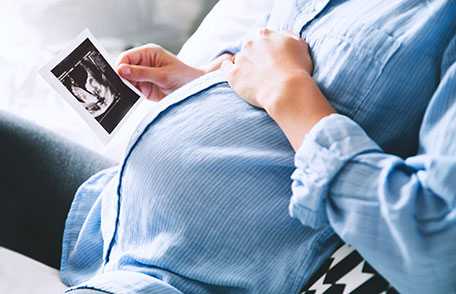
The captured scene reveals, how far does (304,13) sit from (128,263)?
16.2 inches

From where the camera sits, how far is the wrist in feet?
2.29

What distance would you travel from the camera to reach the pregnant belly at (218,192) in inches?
29.7

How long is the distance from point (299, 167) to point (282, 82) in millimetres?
129

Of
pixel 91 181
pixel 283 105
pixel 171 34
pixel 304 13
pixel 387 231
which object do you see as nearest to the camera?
pixel 387 231

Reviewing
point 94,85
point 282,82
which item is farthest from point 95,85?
point 282,82

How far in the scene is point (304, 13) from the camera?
86 cm

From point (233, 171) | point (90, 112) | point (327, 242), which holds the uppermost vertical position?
point (90, 112)

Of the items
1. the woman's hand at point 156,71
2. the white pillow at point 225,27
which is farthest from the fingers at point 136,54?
the white pillow at point 225,27

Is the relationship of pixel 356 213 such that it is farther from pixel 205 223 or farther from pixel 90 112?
pixel 90 112

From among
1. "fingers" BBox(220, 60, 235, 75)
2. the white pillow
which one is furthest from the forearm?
the white pillow

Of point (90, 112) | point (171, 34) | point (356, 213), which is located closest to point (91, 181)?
point (90, 112)

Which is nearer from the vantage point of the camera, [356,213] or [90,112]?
[356,213]

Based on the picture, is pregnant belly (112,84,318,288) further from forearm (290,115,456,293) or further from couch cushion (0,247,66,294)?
couch cushion (0,247,66,294)

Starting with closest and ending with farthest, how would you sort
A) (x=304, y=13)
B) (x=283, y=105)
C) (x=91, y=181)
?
(x=283, y=105)
(x=304, y=13)
(x=91, y=181)
